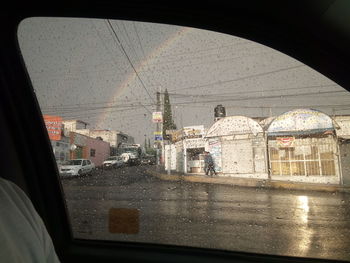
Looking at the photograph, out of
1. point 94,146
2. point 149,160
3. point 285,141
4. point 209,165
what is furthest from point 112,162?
point 285,141

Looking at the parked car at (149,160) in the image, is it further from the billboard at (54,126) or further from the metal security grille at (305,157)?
the metal security grille at (305,157)

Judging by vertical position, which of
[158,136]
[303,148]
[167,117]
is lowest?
[303,148]

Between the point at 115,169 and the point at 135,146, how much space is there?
0.84ft

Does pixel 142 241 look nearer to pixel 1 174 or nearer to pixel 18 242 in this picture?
pixel 1 174

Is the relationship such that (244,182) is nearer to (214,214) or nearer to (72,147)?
(214,214)

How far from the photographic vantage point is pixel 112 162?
2348mm

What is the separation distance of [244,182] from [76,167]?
4.54ft

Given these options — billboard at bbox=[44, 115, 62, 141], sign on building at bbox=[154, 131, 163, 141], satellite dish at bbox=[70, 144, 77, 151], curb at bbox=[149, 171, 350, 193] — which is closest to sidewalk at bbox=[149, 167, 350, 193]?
curb at bbox=[149, 171, 350, 193]

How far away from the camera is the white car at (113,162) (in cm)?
223

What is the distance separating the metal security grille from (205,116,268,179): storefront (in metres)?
0.08

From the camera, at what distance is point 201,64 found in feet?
6.79

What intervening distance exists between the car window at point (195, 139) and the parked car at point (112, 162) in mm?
15

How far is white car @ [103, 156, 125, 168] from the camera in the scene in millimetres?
2233

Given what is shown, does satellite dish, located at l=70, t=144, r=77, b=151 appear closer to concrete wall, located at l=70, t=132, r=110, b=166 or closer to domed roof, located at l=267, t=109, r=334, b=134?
concrete wall, located at l=70, t=132, r=110, b=166
